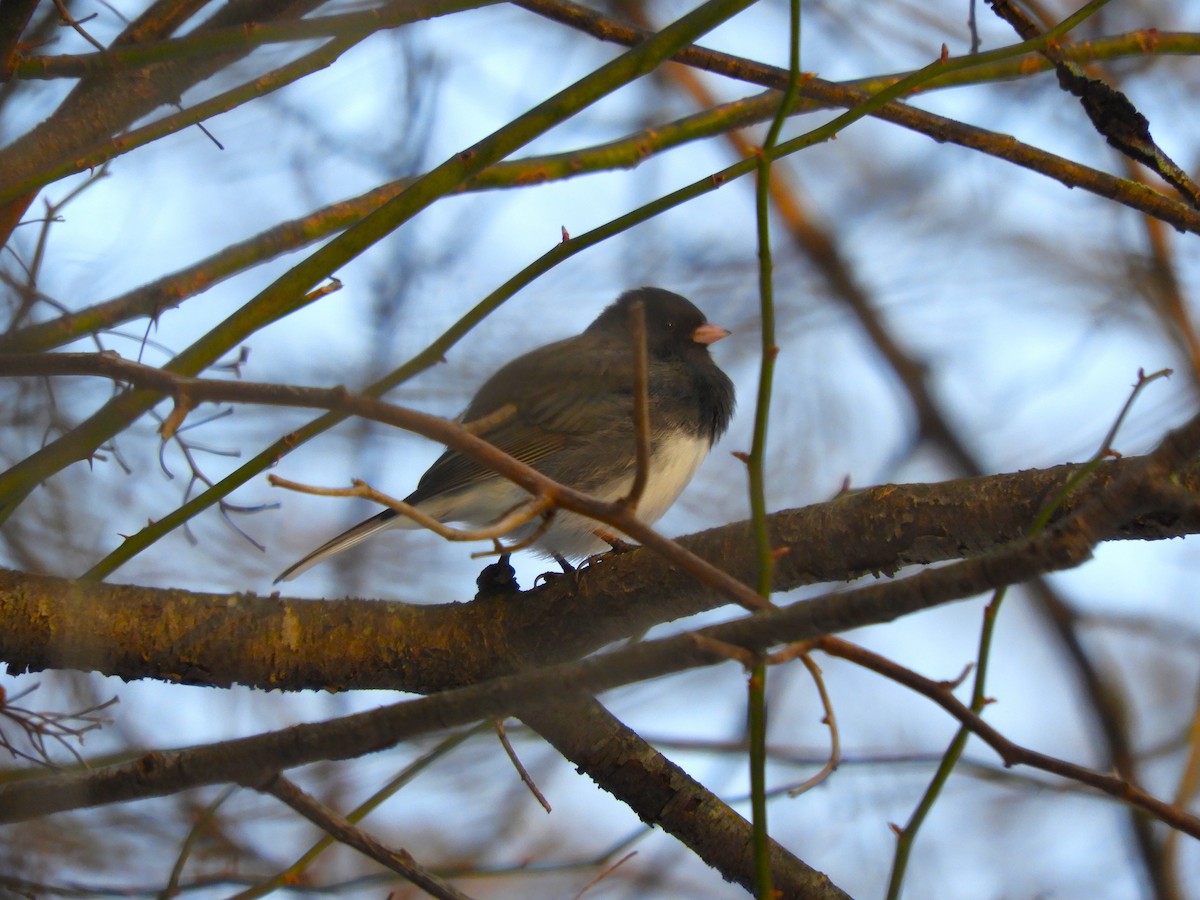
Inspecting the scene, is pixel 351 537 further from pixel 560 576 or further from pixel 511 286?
pixel 511 286

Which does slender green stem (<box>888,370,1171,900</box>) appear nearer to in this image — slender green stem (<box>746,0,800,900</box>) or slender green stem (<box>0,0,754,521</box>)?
slender green stem (<box>746,0,800,900</box>)

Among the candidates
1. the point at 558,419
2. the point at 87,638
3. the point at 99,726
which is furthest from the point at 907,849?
the point at 558,419

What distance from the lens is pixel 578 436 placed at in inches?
112

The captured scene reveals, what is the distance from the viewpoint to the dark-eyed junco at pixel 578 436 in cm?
274

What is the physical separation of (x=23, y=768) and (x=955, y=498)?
5.46 feet

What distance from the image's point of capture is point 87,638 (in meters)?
1.74

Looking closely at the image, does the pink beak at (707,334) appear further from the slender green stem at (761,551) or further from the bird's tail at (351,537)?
the slender green stem at (761,551)

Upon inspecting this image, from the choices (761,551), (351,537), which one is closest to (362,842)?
(761,551)


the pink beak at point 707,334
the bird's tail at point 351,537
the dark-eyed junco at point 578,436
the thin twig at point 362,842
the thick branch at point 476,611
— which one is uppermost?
the pink beak at point 707,334

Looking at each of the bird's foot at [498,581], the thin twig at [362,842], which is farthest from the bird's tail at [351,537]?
the thin twig at [362,842]

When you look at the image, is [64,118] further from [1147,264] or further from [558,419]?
[1147,264]

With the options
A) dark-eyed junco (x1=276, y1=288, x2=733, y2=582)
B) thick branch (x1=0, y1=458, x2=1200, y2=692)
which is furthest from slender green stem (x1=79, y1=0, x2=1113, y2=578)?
dark-eyed junco (x1=276, y1=288, x2=733, y2=582)

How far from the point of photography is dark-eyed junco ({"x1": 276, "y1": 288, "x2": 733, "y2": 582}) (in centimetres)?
274

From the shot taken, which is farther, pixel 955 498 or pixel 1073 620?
pixel 1073 620
